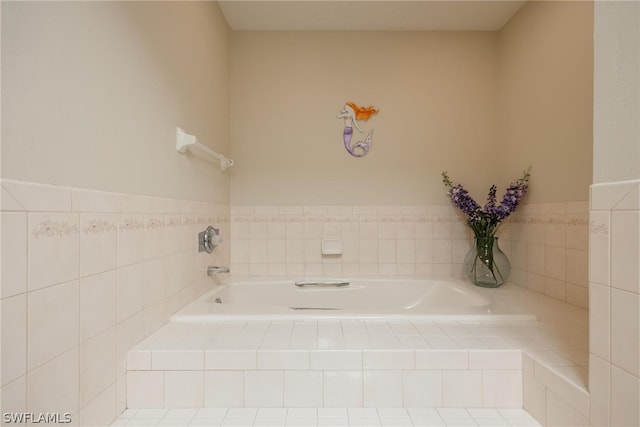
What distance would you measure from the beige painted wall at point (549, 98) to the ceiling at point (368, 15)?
0.67ft

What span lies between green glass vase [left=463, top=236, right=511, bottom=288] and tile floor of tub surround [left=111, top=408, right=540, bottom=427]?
103 cm

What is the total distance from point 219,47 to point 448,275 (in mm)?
2129

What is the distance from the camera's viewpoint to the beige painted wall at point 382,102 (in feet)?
7.22

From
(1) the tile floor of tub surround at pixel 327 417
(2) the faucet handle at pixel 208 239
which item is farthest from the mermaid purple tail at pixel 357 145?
(1) the tile floor of tub surround at pixel 327 417

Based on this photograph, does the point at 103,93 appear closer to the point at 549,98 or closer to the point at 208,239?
the point at 208,239

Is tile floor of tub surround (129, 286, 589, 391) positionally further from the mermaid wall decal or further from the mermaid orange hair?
the mermaid orange hair

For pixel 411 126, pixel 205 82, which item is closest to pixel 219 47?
pixel 205 82

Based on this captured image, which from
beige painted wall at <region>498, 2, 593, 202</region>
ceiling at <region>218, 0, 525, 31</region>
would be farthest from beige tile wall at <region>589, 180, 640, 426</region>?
ceiling at <region>218, 0, 525, 31</region>

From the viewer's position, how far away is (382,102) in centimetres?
220

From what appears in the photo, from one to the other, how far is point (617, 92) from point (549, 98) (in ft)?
4.04

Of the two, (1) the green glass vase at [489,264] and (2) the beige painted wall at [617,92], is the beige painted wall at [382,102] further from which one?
(2) the beige painted wall at [617,92]

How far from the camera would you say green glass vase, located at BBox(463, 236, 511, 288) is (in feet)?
6.15
